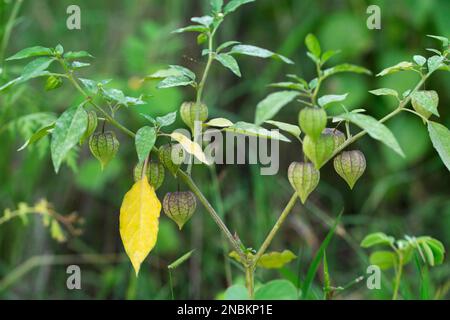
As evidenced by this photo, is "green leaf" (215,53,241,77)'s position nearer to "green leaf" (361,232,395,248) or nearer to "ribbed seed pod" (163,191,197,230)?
"ribbed seed pod" (163,191,197,230)

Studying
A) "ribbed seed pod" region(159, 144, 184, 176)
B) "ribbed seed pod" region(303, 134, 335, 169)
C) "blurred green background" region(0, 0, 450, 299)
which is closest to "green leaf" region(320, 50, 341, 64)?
"ribbed seed pod" region(303, 134, 335, 169)

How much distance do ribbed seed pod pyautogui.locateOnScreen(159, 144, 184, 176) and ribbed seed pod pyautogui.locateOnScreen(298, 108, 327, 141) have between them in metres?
0.18

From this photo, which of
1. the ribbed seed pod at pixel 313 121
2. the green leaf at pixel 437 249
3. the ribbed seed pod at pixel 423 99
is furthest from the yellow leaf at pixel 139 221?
the green leaf at pixel 437 249

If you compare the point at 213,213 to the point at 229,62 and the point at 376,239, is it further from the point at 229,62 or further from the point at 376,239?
the point at 376,239

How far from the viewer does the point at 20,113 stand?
4.91ft

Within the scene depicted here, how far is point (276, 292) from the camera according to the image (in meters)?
0.93

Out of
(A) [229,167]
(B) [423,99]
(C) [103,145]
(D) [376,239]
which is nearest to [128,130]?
(C) [103,145]

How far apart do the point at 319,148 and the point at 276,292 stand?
0.30 meters

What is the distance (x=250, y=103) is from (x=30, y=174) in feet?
2.97

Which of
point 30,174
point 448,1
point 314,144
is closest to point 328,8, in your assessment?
point 448,1

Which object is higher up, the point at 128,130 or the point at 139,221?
the point at 128,130

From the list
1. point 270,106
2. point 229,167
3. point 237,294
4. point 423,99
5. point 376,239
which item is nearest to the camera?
point 270,106

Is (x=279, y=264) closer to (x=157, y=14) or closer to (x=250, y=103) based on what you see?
(x=250, y=103)

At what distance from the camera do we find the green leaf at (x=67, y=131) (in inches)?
27.2
